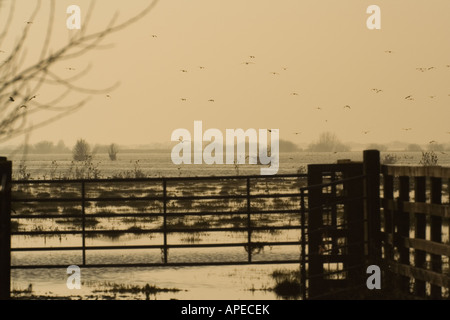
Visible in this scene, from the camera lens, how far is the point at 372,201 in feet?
41.4

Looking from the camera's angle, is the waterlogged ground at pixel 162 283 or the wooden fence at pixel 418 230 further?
the waterlogged ground at pixel 162 283

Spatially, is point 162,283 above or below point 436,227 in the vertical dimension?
below

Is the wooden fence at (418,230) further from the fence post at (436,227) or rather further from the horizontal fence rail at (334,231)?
the horizontal fence rail at (334,231)

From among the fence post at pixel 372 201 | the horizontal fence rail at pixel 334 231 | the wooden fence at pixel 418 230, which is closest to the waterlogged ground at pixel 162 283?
the horizontal fence rail at pixel 334 231

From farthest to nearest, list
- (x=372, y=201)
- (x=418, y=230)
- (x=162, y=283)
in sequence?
(x=162, y=283) → (x=372, y=201) → (x=418, y=230)

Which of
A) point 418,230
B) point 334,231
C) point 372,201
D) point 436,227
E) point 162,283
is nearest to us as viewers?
point 436,227

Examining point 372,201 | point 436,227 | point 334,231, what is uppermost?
point 372,201

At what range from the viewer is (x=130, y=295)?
15930 millimetres

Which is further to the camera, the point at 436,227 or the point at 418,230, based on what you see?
the point at 418,230

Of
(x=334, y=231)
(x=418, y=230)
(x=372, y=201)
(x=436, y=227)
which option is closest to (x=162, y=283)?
(x=334, y=231)

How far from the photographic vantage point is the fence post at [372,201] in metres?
12.5

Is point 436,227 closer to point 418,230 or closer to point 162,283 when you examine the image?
point 418,230

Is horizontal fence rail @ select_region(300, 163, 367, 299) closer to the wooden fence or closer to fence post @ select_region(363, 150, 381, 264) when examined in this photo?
fence post @ select_region(363, 150, 381, 264)

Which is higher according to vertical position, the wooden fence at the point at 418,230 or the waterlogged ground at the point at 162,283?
the wooden fence at the point at 418,230
